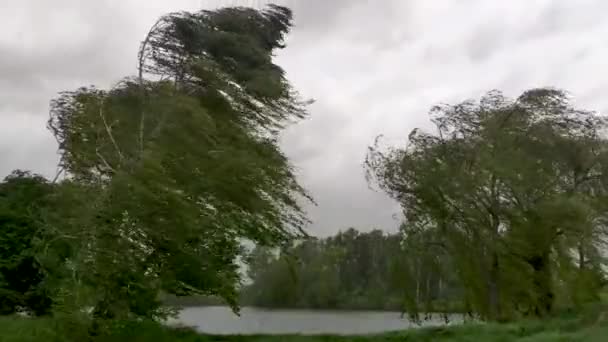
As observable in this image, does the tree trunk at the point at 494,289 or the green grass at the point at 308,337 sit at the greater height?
the tree trunk at the point at 494,289

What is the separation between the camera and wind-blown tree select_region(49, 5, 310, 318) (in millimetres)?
16828

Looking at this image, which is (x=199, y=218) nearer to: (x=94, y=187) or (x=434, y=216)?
(x=94, y=187)

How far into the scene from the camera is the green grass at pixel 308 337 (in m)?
16.4

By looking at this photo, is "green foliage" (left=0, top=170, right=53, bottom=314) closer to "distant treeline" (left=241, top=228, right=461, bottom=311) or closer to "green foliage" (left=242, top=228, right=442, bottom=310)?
→ "distant treeline" (left=241, top=228, right=461, bottom=311)

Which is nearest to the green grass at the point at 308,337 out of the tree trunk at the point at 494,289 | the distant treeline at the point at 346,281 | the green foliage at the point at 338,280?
the tree trunk at the point at 494,289

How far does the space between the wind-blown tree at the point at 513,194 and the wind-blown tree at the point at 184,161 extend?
6929 millimetres

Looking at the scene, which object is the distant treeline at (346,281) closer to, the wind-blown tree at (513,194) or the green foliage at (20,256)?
the wind-blown tree at (513,194)

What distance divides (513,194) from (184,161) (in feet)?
41.5

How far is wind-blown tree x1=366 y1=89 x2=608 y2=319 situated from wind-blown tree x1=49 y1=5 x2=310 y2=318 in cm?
693

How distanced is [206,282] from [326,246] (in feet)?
129

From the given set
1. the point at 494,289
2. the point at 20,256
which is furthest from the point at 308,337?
the point at 20,256

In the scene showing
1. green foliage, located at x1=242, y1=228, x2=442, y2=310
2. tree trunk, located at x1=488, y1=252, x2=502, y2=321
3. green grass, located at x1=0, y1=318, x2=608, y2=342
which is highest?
green foliage, located at x1=242, y1=228, x2=442, y2=310

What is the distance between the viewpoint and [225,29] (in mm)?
20938

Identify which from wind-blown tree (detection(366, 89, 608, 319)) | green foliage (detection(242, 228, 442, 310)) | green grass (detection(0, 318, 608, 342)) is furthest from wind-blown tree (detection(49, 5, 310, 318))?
green foliage (detection(242, 228, 442, 310))
